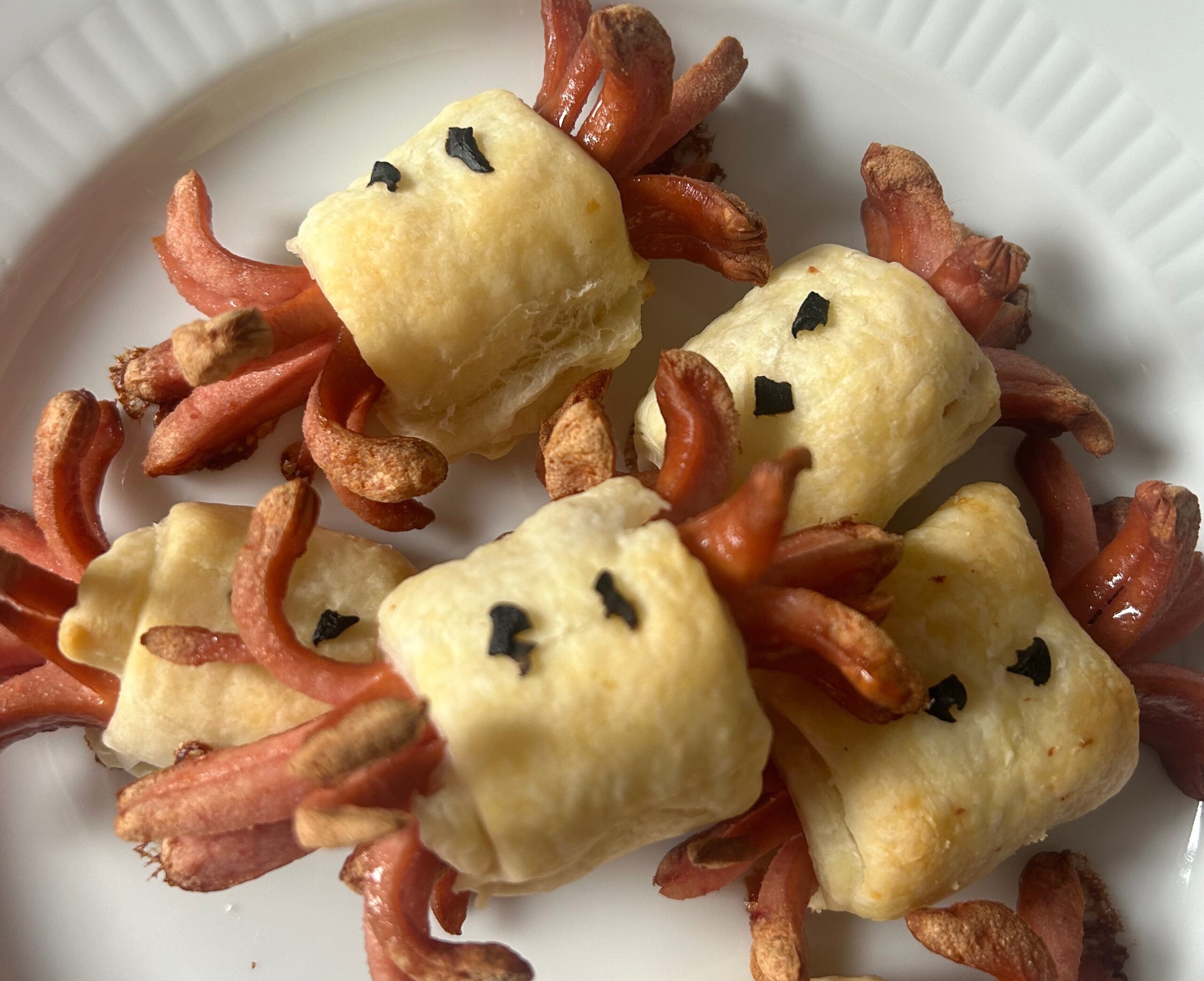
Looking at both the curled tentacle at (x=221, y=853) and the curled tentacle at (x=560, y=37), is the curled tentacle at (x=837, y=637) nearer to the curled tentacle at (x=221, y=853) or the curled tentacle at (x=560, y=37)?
the curled tentacle at (x=221, y=853)

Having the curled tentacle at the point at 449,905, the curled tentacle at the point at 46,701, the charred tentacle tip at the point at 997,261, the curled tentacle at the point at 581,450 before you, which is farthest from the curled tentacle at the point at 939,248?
the curled tentacle at the point at 46,701

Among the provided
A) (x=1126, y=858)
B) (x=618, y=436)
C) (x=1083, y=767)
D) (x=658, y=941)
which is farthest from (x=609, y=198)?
(x=1126, y=858)

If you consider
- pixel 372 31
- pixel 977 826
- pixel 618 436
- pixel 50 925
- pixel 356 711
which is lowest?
pixel 50 925

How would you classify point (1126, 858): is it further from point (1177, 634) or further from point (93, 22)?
point (93, 22)

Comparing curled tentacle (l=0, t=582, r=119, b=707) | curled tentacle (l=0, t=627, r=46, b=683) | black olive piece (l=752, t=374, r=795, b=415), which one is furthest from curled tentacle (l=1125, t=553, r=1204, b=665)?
curled tentacle (l=0, t=627, r=46, b=683)

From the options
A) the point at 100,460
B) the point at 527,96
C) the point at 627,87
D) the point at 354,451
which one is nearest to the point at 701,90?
the point at 627,87

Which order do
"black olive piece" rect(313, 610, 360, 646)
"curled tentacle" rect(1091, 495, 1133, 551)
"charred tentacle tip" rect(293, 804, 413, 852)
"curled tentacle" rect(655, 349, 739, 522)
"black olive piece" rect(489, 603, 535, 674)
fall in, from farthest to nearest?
"curled tentacle" rect(1091, 495, 1133, 551) < "black olive piece" rect(313, 610, 360, 646) < "curled tentacle" rect(655, 349, 739, 522) < "black olive piece" rect(489, 603, 535, 674) < "charred tentacle tip" rect(293, 804, 413, 852)

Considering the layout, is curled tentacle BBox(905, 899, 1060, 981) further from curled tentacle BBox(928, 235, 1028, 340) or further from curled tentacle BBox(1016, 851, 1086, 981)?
curled tentacle BBox(928, 235, 1028, 340)
